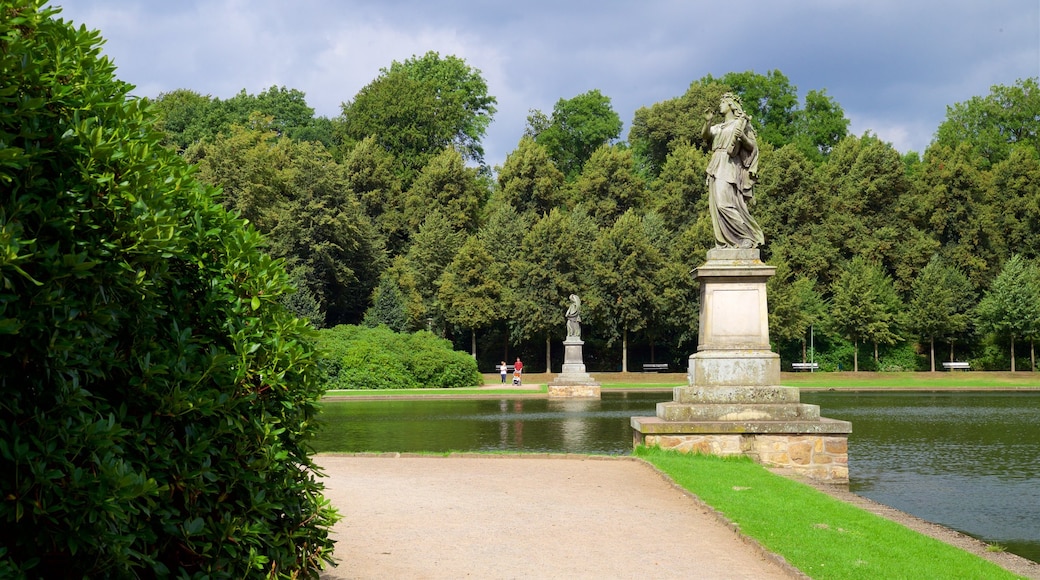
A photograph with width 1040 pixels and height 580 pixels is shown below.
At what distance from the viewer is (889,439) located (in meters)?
18.1

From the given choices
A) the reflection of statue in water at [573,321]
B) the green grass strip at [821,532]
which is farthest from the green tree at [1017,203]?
the green grass strip at [821,532]

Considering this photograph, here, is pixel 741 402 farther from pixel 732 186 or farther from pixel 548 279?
pixel 548 279

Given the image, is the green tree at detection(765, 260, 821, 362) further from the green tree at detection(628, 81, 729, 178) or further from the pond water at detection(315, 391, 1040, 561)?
the pond water at detection(315, 391, 1040, 561)

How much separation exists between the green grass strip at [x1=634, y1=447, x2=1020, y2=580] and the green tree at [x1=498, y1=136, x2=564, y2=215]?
51.9 meters

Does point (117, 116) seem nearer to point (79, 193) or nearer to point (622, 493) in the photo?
point (79, 193)

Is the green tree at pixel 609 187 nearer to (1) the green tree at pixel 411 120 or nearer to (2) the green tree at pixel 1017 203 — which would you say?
(1) the green tree at pixel 411 120

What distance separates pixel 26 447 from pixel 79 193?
103cm

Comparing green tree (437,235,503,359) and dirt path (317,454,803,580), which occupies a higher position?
green tree (437,235,503,359)

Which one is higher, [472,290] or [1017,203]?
[1017,203]

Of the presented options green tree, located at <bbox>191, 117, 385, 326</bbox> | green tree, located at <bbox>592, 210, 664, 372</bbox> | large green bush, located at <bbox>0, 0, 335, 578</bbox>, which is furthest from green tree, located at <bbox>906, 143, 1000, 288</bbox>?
large green bush, located at <bbox>0, 0, 335, 578</bbox>

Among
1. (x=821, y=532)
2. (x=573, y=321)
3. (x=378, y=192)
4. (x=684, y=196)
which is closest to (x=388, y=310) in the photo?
(x=378, y=192)

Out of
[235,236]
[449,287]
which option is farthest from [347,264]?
[235,236]

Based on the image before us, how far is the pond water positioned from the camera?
1110 centimetres

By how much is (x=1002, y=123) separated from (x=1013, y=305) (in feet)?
83.6
